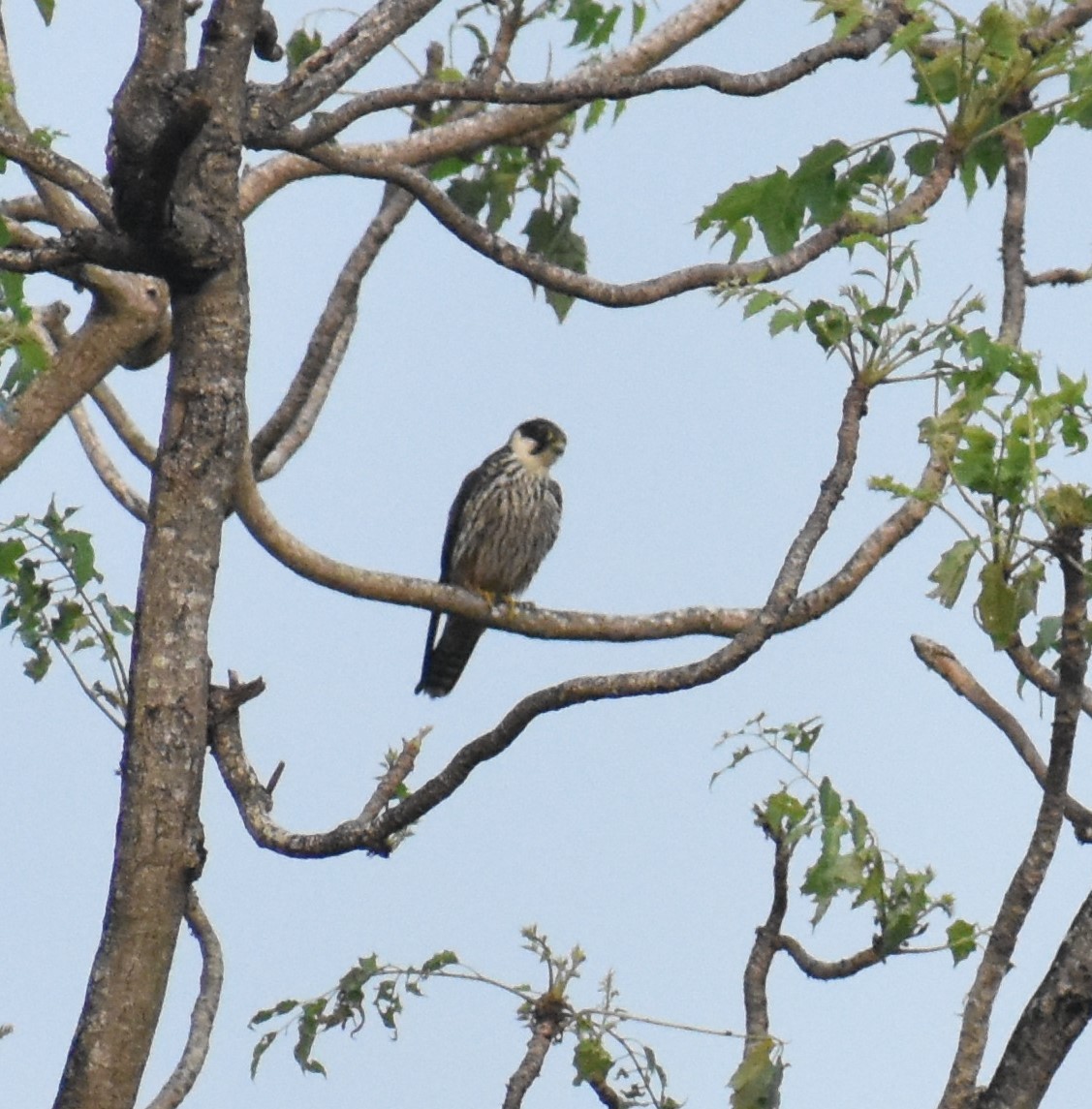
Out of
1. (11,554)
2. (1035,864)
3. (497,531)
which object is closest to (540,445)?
(497,531)

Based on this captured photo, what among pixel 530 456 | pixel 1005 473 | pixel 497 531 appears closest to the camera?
pixel 1005 473

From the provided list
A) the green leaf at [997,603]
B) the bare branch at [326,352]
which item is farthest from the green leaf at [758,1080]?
the bare branch at [326,352]

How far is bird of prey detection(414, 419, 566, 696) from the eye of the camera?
24.2 ft

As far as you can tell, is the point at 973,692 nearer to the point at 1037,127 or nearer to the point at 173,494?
the point at 1037,127

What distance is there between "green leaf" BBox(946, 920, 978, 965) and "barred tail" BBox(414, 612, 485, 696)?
12.8 ft

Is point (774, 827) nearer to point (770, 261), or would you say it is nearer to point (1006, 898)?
point (1006, 898)

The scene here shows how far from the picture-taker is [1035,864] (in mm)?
2900

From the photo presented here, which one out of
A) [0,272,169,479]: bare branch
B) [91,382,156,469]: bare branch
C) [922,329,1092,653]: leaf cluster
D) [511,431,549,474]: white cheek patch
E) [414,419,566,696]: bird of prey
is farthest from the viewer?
[511,431,549,474]: white cheek patch

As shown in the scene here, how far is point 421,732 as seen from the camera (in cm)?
362

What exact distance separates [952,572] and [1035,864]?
0.47 metres

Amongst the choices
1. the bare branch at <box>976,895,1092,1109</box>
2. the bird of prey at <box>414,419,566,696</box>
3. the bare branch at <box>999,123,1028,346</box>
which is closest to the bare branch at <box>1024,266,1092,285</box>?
the bare branch at <box>999,123,1028,346</box>

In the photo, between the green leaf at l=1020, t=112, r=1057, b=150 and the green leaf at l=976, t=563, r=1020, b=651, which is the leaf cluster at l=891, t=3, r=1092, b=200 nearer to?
the green leaf at l=1020, t=112, r=1057, b=150

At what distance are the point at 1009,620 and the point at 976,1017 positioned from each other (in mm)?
643

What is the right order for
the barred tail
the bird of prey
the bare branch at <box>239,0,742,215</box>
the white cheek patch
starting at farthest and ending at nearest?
1. the white cheek patch
2. the barred tail
3. the bird of prey
4. the bare branch at <box>239,0,742,215</box>
